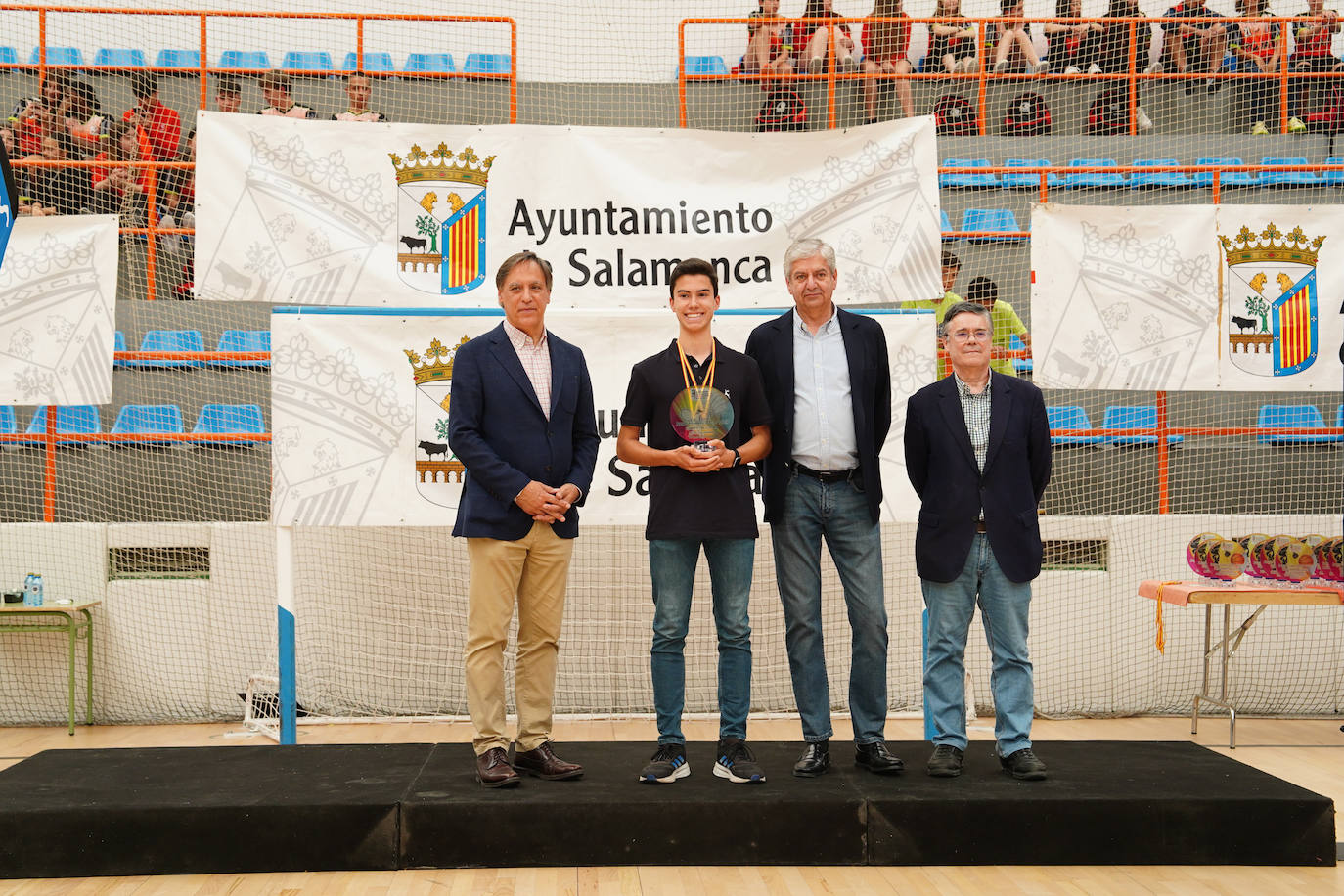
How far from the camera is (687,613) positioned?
343 centimetres

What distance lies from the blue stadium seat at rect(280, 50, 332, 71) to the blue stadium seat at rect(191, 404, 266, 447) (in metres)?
3.23

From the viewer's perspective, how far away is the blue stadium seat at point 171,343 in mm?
6383

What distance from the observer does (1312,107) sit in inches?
326

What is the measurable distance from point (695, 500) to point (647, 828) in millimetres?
923

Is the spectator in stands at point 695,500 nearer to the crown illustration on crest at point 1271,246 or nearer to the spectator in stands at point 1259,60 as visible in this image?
the crown illustration on crest at point 1271,246

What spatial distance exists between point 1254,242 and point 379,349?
156 inches

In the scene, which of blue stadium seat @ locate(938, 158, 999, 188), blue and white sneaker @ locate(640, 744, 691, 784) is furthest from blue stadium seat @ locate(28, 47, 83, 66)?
blue and white sneaker @ locate(640, 744, 691, 784)

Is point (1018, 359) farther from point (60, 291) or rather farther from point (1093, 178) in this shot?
point (60, 291)

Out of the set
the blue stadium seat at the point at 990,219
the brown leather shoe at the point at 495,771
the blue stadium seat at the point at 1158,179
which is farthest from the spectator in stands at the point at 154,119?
the blue stadium seat at the point at 1158,179

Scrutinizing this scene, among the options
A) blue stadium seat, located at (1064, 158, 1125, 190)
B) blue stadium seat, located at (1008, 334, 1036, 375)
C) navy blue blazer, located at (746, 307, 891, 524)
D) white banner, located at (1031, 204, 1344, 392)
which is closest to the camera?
navy blue blazer, located at (746, 307, 891, 524)

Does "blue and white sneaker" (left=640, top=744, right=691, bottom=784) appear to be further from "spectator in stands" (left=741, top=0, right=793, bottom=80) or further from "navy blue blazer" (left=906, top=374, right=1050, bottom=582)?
"spectator in stands" (left=741, top=0, right=793, bottom=80)

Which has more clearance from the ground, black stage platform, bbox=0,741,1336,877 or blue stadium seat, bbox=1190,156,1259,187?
Answer: blue stadium seat, bbox=1190,156,1259,187

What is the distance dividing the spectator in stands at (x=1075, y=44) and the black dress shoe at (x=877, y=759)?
5827mm

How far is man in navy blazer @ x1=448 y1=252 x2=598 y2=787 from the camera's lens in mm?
3430
